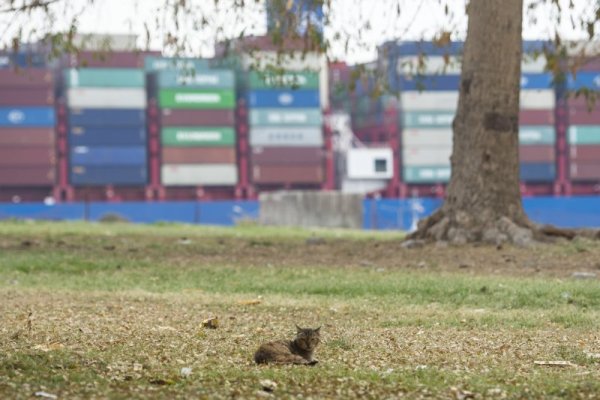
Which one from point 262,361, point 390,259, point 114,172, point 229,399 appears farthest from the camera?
point 114,172

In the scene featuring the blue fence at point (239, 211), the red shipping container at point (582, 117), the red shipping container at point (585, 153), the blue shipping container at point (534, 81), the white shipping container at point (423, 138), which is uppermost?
the blue shipping container at point (534, 81)

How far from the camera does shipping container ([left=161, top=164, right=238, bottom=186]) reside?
61.4 metres

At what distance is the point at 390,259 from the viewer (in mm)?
14719

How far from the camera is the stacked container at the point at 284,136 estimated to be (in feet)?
202

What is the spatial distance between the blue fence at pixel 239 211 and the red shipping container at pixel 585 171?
4.16 ft

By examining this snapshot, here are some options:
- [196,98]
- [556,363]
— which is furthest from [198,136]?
[556,363]

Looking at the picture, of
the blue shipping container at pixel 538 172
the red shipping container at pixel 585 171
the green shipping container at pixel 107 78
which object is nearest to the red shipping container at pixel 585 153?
the red shipping container at pixel 585 171

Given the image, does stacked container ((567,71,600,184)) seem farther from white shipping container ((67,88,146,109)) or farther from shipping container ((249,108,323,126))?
white shipping container ((67,88,146,109))

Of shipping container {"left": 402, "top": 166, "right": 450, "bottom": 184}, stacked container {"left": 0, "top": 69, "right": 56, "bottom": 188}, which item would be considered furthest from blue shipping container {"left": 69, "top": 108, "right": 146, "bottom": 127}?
shipping container {"left": 402, "top": 166, "right": 450, "bottom": 184}

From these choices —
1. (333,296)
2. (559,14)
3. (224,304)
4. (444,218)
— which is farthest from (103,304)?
(559,14)

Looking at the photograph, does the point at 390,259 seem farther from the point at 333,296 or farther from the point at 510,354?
the point at 510,354

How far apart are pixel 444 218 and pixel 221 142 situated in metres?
45.8

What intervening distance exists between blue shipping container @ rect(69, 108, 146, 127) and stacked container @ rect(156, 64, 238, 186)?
133 cm

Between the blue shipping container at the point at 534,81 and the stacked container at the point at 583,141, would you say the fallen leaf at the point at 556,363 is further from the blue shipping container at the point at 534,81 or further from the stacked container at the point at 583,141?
the stacked container at the point at 583,141
